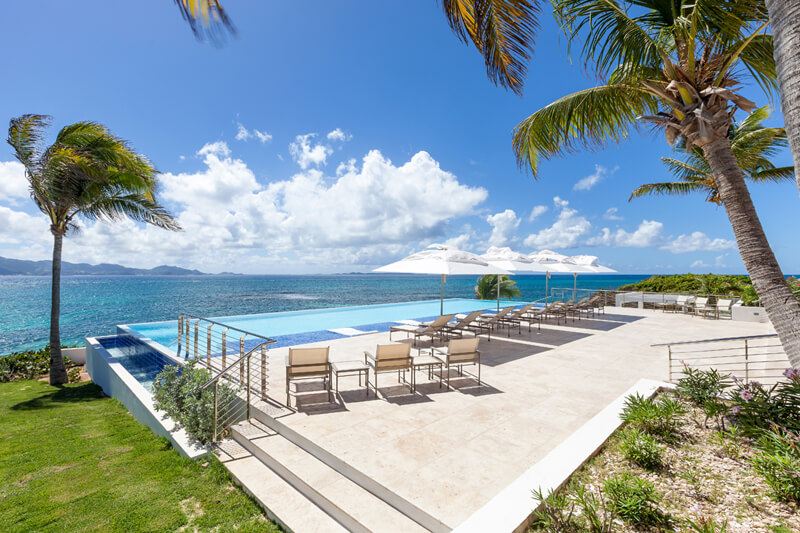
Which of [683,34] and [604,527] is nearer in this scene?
[604,527]

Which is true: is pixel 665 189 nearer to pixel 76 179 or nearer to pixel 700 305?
pixel 700 305

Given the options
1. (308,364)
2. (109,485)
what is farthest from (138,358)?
(308,364)

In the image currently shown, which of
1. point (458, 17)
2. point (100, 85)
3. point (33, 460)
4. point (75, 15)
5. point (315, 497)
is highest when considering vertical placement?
point (100, 85)

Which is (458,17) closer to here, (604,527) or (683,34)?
(683,34)

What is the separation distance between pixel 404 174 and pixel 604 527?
22472 mm

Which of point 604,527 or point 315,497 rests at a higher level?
point 604,527

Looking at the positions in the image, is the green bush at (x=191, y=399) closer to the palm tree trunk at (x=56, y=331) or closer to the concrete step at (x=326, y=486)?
the concrete step at (x=326, y=486)

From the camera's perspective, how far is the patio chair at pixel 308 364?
512 centimetres

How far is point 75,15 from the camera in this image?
8672 mm

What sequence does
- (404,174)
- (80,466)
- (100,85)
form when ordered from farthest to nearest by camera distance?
(404,174) → (100,85) → (80,466)

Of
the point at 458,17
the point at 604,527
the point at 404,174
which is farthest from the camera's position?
the point at 404,174

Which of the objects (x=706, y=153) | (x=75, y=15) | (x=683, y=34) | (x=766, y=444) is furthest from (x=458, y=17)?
(x=75, y=15)

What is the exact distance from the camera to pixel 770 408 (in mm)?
3324

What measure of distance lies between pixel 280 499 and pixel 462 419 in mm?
2268
